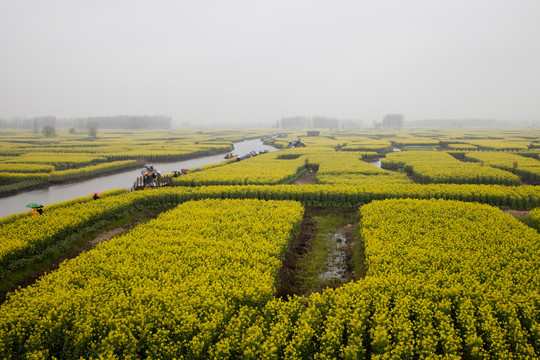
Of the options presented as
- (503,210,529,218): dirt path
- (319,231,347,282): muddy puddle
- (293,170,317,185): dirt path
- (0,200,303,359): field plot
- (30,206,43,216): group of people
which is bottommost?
(319,231,347,282): muddy puddle

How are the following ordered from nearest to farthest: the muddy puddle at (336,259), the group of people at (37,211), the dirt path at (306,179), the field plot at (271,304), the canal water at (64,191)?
1. the field plot at (271,304)
2. the muddy puddle at (336,259)
3. the group of people at (37,211)
4. the canal water at (64,191)
5. the dirt path at (306,179)

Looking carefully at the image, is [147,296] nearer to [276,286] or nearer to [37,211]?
[276,286]

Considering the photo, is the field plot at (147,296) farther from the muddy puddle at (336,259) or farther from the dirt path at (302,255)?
the muddy puddle at (336,259)

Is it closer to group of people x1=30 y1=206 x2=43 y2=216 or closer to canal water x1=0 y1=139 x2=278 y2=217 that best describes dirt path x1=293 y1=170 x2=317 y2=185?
canal water x1=0 y1=139 x2=278 y2=217

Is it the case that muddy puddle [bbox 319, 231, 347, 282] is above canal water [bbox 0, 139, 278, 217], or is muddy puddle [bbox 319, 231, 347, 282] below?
below

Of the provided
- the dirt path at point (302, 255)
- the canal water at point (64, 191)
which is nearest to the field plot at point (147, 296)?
the dirt path at point (302, 255)

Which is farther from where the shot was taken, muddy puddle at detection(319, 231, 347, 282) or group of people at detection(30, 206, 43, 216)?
group of people at detection(30, 206, 43, 216)

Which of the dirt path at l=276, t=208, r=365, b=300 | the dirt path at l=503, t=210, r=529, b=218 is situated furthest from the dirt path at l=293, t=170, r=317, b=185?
the dirt path at l=503, t=210, r=529, b=218

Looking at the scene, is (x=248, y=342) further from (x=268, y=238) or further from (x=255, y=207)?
(x=255, y=207)
